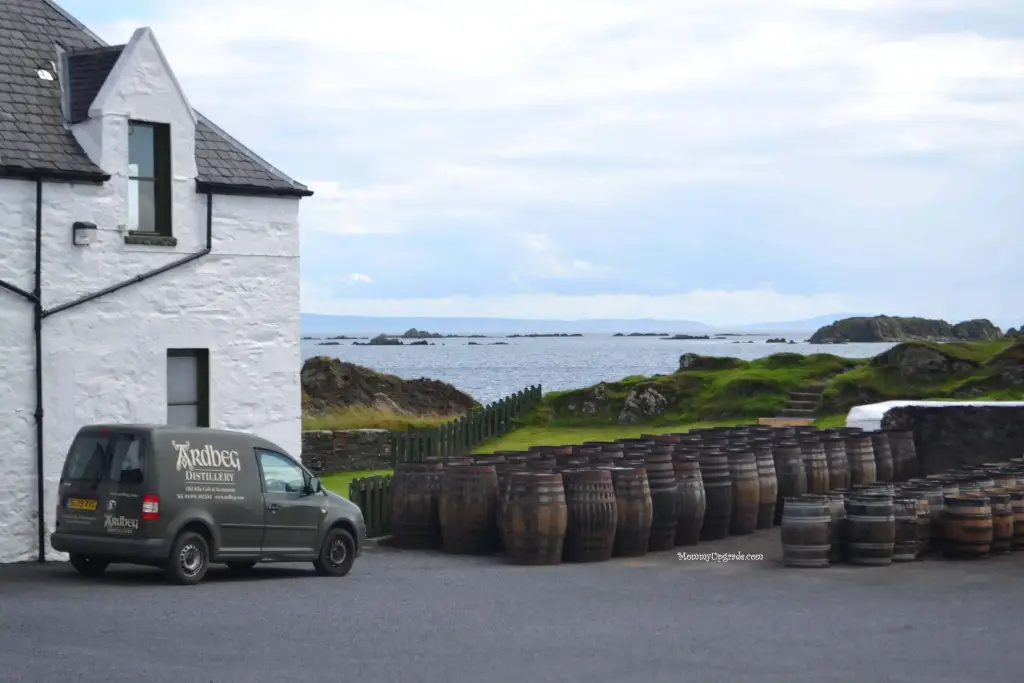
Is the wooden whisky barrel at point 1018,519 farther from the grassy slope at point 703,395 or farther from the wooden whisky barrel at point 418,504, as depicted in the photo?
the grassy slope at point 703,395

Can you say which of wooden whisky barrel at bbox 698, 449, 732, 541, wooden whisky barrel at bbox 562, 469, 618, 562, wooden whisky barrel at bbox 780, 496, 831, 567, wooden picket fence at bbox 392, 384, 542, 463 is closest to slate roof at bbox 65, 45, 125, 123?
wooden picket fence at bbox 392, 384, 542, 463

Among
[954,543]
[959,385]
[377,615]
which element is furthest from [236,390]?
[959,385]

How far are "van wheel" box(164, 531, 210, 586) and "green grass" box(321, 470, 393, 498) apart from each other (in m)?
11.1

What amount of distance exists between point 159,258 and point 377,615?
28.4 ft

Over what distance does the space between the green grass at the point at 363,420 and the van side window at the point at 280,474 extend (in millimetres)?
17000

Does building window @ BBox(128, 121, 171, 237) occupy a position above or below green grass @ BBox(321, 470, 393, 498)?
above

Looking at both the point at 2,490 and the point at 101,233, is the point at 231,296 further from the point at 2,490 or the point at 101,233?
the point at 2,490

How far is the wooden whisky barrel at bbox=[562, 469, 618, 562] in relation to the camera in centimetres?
2014

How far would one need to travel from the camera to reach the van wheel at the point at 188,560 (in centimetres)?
1706

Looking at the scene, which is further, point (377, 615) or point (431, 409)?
point (431, 409)

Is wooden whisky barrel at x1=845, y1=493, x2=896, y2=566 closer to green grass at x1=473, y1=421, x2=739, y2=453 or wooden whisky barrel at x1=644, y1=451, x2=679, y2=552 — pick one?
wooden whisky barrel at x1=644, y1=451, x2=679, y2=552

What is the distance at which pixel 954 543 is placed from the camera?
19656 mm

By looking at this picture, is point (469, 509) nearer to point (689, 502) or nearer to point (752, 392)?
point (689, 502)

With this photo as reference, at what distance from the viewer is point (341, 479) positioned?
3241cm
